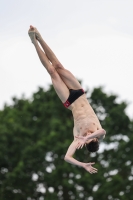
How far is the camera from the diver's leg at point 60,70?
1622 cm

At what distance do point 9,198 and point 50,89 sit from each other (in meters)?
8.31

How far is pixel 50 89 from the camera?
41.9 m

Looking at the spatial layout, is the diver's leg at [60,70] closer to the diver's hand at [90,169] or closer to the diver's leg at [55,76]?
the diver's leg at [55,76]

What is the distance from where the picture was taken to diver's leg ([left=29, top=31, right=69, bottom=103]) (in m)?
16.1

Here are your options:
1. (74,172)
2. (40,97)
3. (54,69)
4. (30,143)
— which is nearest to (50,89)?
(40,97)

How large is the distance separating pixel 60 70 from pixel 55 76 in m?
0.26

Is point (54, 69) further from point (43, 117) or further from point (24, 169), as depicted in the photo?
point (43, 117)

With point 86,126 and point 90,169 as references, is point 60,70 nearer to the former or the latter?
point 86,126

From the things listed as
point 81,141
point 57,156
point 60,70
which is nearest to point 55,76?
point 60,70

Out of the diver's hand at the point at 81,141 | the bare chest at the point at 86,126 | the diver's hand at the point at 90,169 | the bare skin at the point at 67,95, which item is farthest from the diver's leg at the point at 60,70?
the diver's hand at the point at 90,169

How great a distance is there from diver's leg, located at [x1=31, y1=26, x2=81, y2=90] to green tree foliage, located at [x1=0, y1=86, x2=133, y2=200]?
67.6 feet

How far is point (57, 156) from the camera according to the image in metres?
37.6

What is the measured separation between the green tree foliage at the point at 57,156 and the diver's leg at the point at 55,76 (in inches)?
815

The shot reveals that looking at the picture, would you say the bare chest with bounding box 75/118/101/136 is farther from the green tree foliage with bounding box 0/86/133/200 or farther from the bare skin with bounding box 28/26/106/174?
the green tree foliage with bounding box 0/86/133/200
